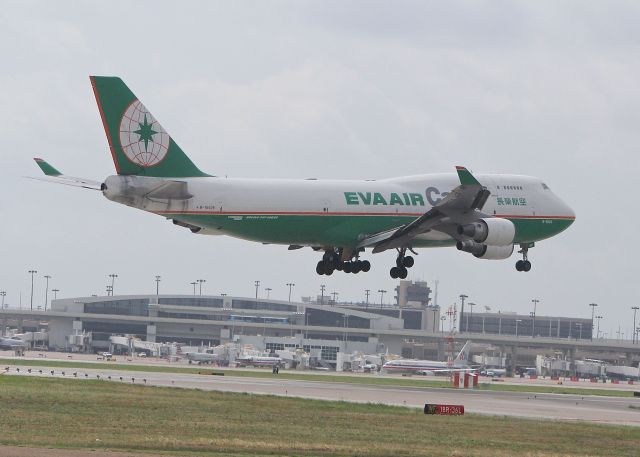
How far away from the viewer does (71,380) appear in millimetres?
74812

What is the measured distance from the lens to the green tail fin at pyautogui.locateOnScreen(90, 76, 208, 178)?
6488cm

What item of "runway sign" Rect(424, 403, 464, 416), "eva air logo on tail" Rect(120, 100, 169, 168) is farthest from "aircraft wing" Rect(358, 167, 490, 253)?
"eva air logo on tail" Rect(120, 100, 169, 168)

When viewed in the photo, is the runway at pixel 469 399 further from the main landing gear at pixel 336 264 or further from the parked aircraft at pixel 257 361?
the parked aircraft at pixel 257 361

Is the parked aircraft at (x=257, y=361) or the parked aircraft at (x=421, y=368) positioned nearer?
the parked aircraft at (x=421, y=368)

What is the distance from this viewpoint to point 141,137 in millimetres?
65750

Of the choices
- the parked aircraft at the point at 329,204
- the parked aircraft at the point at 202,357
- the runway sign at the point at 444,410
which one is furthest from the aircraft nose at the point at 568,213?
the parked aircraft at the point at 202,357

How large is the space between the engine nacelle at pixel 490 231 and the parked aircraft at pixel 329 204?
6cm

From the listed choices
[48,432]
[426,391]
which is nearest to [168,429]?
[48,432]

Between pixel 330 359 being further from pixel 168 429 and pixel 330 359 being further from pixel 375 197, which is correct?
pixel 168 429

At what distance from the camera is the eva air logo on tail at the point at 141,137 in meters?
65.4

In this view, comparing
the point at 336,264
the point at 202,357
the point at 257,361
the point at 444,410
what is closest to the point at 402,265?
the point at 336,264

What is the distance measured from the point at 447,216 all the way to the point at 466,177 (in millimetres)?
2937

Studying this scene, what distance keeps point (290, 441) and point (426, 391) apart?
40.5m

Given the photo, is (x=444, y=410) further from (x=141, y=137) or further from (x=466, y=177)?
(x=141, y=137)
